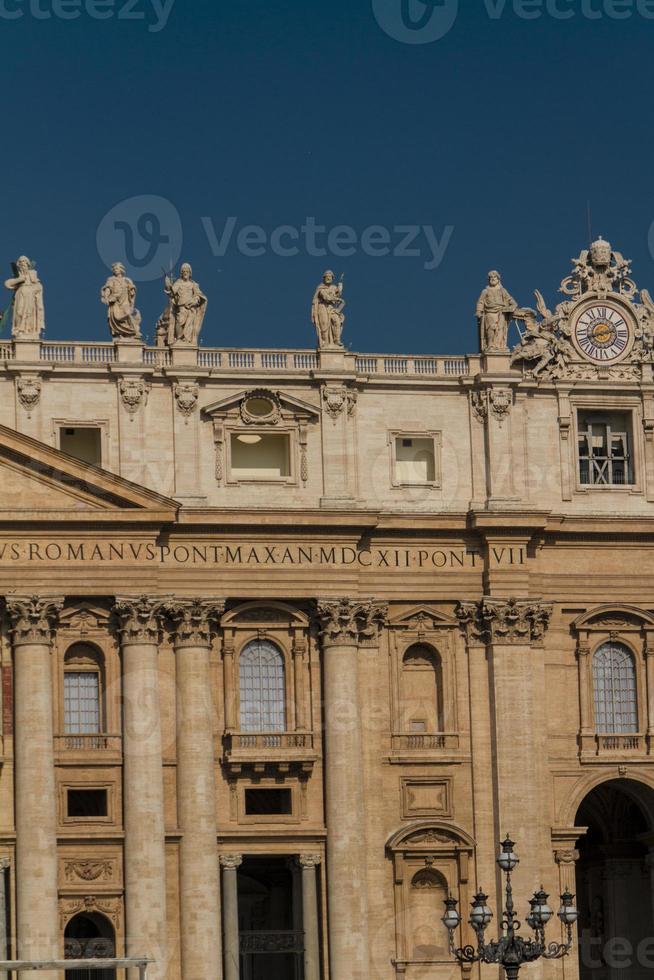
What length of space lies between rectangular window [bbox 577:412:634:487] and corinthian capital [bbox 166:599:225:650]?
1086cm

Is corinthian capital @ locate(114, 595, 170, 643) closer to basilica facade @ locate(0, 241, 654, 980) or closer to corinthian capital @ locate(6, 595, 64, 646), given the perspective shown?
basilica facade @ locate(0, 241, 654, 980)

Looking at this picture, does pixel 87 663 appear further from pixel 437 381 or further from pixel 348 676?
pixel 437 381

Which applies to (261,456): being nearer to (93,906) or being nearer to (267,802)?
(267,802)

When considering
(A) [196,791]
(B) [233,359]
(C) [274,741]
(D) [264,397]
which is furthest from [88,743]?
(B) [233,359]

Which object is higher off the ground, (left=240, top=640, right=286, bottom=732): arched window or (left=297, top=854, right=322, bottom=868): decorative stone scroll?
→ (left=240, top=640, right=286, bottom=732): arched window

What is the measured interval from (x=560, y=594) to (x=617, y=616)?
164cm

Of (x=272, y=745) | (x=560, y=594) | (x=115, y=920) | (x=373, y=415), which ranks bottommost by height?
(x=115, y=920)

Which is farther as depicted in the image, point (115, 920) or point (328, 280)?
point (328, 280)

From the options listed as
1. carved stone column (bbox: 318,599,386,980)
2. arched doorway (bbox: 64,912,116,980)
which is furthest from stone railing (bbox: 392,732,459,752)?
arched doorway (bbox: 64,912,116,980)

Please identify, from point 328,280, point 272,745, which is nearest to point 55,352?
point 328,280

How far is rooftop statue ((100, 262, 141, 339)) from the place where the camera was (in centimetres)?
6338

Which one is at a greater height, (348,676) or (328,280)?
(328,280)

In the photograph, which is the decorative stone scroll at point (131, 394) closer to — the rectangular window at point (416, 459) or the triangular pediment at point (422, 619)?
the rectangular window at point (416, 459)

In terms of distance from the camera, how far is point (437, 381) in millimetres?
64938
